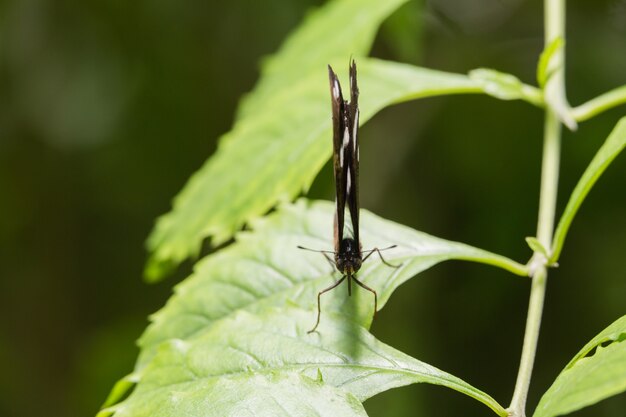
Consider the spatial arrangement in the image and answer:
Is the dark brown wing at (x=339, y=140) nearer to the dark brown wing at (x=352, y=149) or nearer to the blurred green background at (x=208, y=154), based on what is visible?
the dark brown wing at (x=352, y=149)

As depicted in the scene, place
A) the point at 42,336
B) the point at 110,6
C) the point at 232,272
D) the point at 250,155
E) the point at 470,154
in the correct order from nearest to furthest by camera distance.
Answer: the point at 232,272 < the point at 250,155 < the point at 470,154 < the point at 110,6 < the point at 42,336

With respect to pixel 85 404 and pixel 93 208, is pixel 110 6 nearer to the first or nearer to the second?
pixel 93 208

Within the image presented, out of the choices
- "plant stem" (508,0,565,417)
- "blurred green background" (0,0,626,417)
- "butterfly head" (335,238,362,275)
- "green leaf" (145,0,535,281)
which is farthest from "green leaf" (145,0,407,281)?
"blurred green background" (0,0,626,417)

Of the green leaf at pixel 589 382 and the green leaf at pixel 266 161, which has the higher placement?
the green leaf at pixel 266 161

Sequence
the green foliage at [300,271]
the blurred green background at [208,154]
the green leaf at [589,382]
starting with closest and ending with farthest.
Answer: the green leaf at [589,382] < the green foliage at [300,271] < the blurred green background at [208,154]

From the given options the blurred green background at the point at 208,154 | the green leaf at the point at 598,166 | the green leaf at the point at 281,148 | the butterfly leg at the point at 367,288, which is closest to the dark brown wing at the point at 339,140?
the butterfly leg at the point at 367,288

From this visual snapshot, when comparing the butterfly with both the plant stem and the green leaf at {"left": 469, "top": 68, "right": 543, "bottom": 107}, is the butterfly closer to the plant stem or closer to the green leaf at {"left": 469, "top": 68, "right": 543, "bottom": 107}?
the plant stem

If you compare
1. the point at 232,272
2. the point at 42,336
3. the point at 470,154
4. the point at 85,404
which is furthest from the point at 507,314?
the point at 42,336
